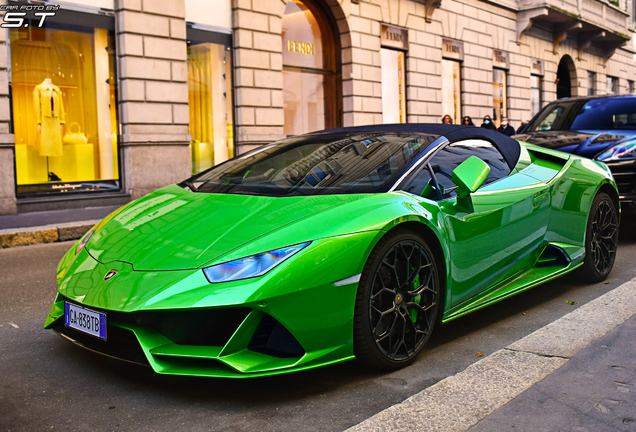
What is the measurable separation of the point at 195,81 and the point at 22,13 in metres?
3.71

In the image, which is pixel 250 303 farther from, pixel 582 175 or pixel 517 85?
pixel 517 85

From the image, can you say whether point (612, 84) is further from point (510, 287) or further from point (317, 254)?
point (317, 254)

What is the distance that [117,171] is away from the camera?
12508 mm

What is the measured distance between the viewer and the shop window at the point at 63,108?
36.8 ft

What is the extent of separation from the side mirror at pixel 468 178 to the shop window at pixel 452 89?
18.0 metres

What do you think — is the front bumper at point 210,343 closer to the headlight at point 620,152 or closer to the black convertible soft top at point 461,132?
the black convertible soft top at point 461,132

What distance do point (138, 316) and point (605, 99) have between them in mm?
7506

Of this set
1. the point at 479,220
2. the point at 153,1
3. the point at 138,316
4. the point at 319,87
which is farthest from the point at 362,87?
the point at 138,316

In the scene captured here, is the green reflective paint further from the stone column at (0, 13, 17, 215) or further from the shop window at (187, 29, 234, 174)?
the shop window at (187, 29, 234, 174)

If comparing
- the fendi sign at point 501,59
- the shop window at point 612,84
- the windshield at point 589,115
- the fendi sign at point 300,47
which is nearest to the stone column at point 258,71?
the fendi sign at point 300,47

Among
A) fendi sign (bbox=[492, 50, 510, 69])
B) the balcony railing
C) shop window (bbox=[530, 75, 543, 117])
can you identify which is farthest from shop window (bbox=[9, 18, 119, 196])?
shop window (bbox=[530, 75, 543, 117])

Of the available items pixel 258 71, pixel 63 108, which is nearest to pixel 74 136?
pixel 63 108

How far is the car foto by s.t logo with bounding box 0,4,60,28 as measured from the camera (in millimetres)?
10797

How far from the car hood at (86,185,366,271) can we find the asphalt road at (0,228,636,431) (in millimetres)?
538
